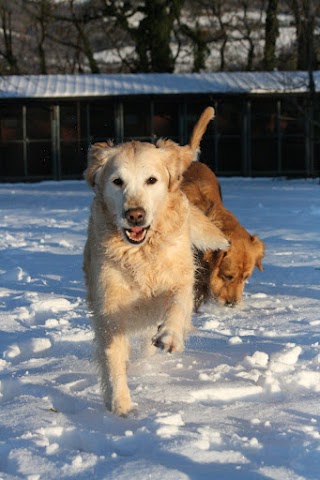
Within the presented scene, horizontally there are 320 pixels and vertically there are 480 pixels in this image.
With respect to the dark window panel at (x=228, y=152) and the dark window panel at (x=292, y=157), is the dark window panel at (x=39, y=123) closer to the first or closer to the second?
the dark window panel at (x=228, y=152)

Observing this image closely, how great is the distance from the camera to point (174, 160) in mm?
4664

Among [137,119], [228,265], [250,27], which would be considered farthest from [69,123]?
[228,265]

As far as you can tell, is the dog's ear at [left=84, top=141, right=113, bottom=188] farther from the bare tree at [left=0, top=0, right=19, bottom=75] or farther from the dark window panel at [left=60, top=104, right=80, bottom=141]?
the bare tree at [left=0, top=0, right=19, bottom=75]

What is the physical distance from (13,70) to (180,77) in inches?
504

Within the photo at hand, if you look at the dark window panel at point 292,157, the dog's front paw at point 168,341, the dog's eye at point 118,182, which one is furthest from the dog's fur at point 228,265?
the dark window panel at point 292,157

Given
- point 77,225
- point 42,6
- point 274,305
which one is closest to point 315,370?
point 274,305

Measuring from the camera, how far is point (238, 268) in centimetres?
711

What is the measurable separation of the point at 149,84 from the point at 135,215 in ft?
82.3

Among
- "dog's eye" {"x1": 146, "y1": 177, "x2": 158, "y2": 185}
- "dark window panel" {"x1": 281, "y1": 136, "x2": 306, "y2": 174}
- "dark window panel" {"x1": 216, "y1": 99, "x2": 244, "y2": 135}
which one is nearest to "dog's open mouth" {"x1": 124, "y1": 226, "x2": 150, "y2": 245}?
"dog's eye" {"x1": 146, "y1": 177, "x2": 158, "y2": 185}

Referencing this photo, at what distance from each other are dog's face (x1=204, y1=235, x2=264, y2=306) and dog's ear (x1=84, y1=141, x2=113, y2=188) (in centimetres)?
268

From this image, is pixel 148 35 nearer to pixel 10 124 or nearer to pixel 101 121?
pixel 101 121

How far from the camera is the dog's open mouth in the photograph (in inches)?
168

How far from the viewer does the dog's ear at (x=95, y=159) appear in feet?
14.8

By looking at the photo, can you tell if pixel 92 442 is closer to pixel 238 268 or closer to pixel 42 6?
pixel 238 268
